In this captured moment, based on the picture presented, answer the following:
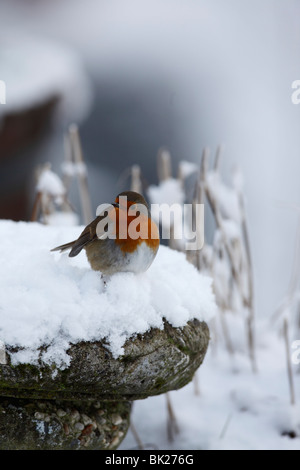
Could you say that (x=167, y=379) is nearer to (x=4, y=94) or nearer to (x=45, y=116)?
(x=4, y=94)

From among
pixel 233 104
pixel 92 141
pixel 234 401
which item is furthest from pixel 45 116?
pixel 234 401

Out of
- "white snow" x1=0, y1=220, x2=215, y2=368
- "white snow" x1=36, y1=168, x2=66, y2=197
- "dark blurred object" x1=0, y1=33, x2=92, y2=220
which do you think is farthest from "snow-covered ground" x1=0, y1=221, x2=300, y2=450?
"dark blurred object" x1=0, y1=33, x2=92, y2=220

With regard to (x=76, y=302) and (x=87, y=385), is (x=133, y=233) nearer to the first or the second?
(x=76, y=302)

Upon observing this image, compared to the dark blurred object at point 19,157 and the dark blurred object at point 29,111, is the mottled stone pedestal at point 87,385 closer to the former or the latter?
the dark blurred object at point 29,111

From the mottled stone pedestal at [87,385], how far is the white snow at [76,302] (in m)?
0.03

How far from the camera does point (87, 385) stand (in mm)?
1257

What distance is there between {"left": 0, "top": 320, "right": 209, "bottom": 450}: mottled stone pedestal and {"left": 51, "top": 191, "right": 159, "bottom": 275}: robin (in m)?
0.21

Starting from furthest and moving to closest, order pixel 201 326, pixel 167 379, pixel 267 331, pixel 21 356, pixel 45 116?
pixel 45 116
pixel 267 331
pixel 201 326
pixel 167 379
pixel 21 356

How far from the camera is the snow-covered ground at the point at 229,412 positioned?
1877 mm

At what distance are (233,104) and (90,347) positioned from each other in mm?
4777

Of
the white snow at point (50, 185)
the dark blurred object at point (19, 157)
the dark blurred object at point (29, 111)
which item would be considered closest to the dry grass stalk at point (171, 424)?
the white snow at point (50, 185)

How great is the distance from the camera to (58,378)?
3.99 ft

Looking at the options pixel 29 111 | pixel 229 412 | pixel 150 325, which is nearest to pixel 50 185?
pixel 150 325

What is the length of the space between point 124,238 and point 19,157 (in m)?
3.86
